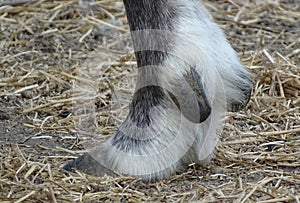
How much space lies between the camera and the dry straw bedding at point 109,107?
2666 millimetres

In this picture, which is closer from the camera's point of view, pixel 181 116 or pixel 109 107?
pixel 181 116

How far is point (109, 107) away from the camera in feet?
11.6

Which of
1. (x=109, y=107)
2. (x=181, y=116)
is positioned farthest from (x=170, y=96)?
(x=109, y=107)

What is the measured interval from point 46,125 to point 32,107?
25cm

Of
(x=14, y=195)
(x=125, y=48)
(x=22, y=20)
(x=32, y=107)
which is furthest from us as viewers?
(x=22, y=20)

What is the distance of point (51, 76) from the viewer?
155 inches

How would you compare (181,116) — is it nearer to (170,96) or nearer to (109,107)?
(170,96)

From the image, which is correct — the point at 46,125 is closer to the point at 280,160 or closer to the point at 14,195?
the point at 14,195

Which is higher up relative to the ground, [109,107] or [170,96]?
[170,96]

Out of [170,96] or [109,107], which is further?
[109,107]

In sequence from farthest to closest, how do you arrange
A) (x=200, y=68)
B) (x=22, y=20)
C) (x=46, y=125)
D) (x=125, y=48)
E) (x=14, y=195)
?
(x=22, y=20) → (x=125, y=48) → (x=46, y=125) → (x=200, y=68) → (x=14, y=195)

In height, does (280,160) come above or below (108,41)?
below

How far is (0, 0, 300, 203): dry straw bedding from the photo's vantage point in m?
2.67

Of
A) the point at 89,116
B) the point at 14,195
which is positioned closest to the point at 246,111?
the point at 89,116
